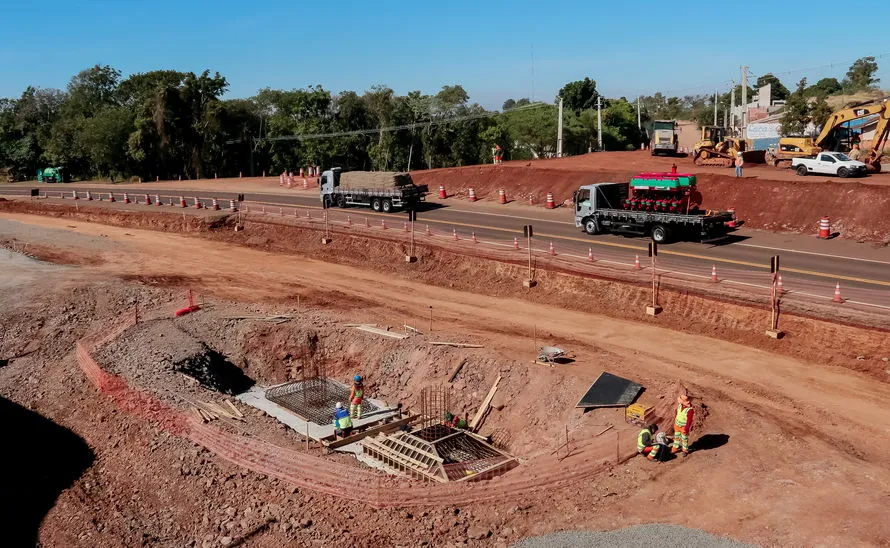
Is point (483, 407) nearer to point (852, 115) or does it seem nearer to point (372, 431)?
point (372, 431)

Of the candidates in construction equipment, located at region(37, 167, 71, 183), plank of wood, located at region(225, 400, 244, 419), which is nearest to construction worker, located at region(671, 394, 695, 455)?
plank of wood, located at region(225, 400, 244, 419)

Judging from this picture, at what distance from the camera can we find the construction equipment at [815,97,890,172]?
1652 inches

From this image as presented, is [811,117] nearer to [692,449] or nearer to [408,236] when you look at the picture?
[408,236]

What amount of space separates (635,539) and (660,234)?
72.1 feet

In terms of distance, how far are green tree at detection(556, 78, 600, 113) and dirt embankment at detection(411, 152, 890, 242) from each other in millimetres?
54904

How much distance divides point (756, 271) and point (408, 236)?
1739cm

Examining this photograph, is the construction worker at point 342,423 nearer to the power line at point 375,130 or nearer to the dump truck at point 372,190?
the dump truck at point 372,190

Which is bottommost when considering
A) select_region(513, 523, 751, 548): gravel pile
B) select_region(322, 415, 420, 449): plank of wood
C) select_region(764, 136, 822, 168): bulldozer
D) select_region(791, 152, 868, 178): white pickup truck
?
select_region(322, 415, 420, 449): plank of wood

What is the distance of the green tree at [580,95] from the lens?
10831 cm

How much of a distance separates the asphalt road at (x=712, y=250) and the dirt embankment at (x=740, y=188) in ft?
5.15

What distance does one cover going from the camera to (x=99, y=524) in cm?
1647

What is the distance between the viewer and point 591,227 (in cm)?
3566

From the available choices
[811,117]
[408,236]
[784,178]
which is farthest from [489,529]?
[811,117]

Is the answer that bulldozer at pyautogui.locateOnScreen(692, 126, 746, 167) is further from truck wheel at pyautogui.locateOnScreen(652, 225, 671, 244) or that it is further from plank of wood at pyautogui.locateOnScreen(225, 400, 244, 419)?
plank of wood at pyautogui.locateOnScreen(225, 400, 244, 419)
